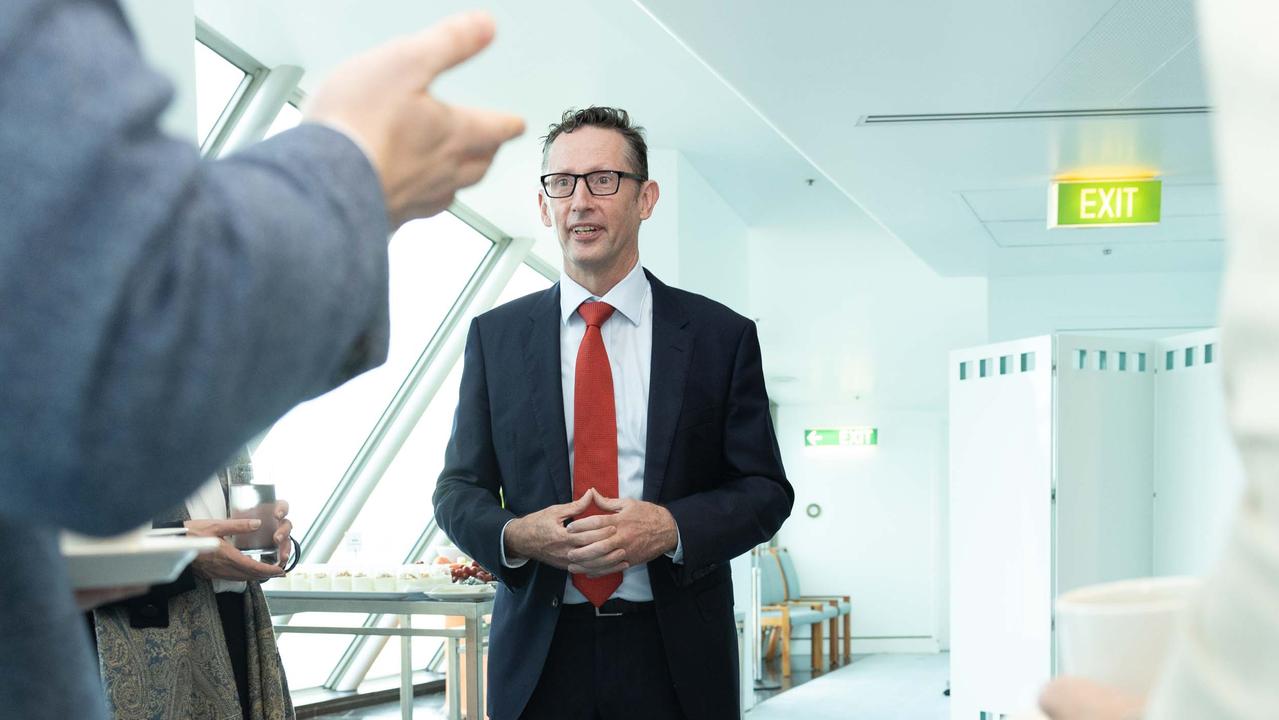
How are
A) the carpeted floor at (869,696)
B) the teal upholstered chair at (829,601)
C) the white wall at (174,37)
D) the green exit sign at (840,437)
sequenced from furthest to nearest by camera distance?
the green exit sign at (840,437) → the teal upholstered chair at (829,601) → the carpeted floor at (869,696) → the white wall at (174,37)

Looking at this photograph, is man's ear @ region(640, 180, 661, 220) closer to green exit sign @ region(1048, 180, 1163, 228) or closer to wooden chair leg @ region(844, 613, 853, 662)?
green exit sign @ region(1048, 180, 1163, 228)

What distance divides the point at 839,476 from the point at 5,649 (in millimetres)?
17545

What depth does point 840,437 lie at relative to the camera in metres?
17.6

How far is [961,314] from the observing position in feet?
39.1

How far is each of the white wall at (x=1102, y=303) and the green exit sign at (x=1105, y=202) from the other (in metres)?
2.89

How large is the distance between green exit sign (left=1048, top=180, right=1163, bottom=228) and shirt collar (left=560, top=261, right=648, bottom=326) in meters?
5.25

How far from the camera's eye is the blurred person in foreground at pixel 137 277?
398 millimetres

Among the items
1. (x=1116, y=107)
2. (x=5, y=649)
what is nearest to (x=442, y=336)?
(x=1116, y=107)

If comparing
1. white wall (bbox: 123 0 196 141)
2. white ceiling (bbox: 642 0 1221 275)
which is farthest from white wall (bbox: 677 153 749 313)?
white wall (bbox: 123 0 196 141)

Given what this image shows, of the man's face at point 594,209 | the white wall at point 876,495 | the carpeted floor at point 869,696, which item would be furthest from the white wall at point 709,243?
the white wall at point 876,495

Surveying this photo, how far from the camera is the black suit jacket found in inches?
81.3

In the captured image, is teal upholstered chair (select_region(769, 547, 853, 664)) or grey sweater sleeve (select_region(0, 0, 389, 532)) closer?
grey sweater sleeve (select_region(0, 0, 389, 532))

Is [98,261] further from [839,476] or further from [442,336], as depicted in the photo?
[839,476]

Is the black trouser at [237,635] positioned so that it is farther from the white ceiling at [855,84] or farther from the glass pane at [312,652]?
the glass pane at [312,652]
